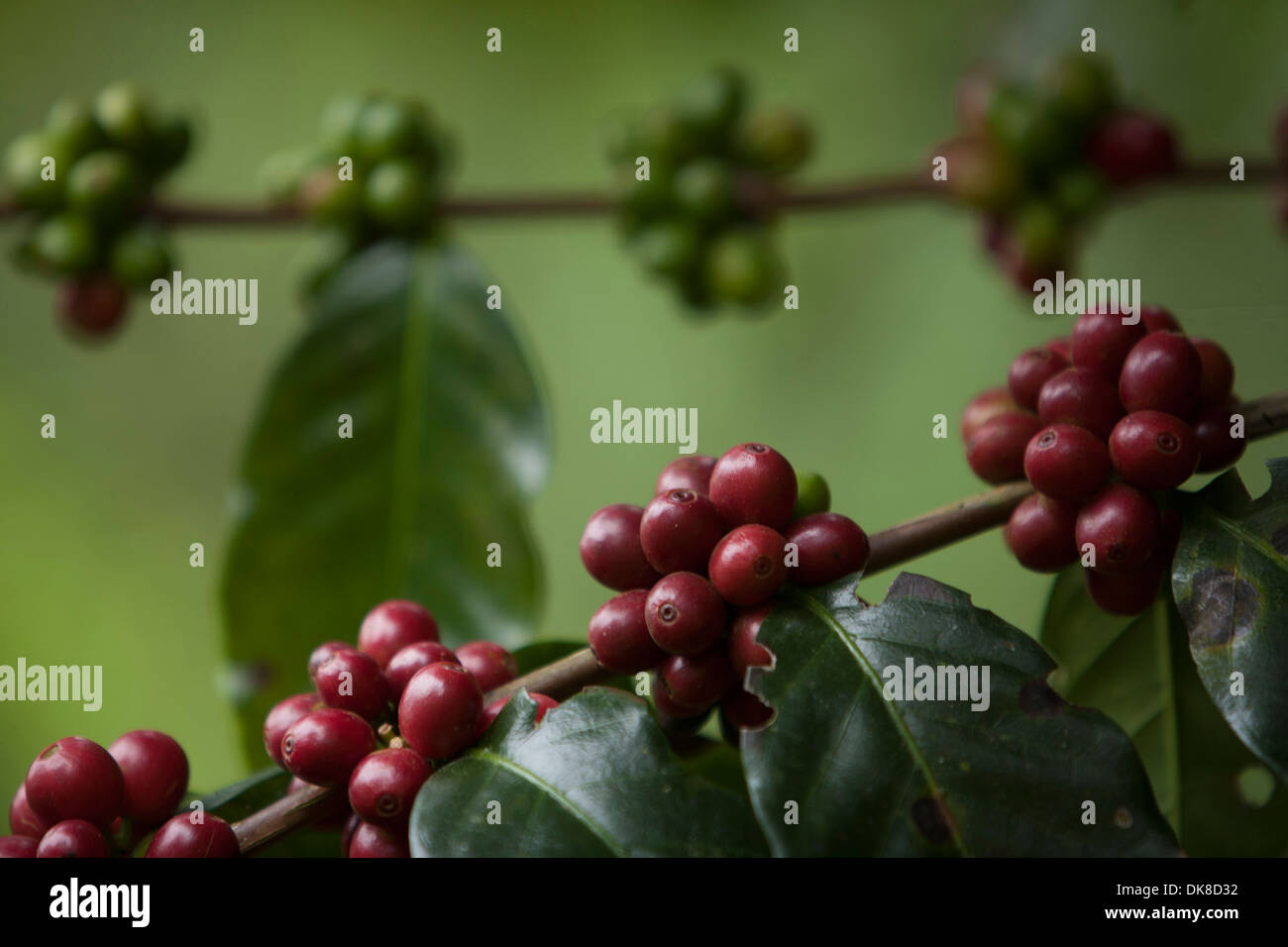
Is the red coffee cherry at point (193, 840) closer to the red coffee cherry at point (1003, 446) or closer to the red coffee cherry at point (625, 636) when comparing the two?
the red coffee cherry at point (625, 636)

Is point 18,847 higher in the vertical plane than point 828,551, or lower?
lower

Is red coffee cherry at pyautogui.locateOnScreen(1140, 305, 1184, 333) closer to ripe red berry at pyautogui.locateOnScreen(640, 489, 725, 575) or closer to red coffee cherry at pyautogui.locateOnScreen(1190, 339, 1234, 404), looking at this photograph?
red coffee cherry at pyautogui.locateOnScreen(1190, 339, 1234, 404)

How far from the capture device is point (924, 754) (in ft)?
1.67

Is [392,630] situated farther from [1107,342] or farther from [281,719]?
[1107,342]

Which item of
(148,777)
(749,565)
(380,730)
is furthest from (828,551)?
(148,777)

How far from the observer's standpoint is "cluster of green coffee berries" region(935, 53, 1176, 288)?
113 cm

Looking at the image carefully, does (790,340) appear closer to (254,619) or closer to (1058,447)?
(254,619)

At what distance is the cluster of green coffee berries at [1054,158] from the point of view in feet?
3.72

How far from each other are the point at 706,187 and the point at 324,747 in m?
0.83

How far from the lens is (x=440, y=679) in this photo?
0.54 m

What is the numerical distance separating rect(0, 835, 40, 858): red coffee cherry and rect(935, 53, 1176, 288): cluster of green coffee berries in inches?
38.7

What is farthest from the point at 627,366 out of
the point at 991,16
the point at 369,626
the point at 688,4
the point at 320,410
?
the point at 369,626
